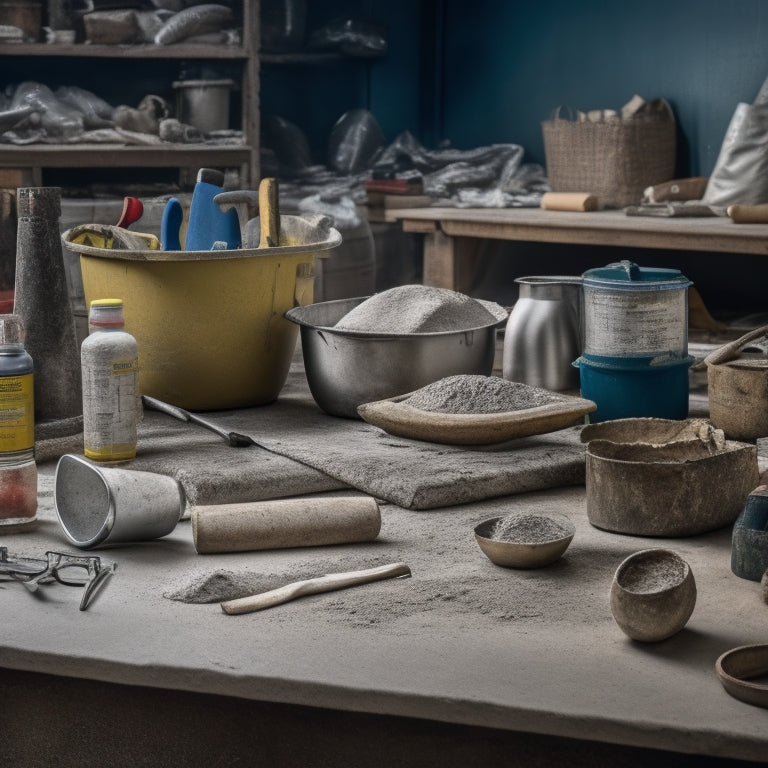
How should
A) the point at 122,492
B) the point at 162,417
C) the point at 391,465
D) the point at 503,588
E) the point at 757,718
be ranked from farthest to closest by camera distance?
the point at 162,417
the point at 391,465
the point at 122,492
the point at 503,588
the point at 757,718

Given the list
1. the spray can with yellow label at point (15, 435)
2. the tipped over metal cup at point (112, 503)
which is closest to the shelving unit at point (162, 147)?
the spray can with yellow label at point (15, 435)

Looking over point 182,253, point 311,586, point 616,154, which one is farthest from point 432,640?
point 616,154

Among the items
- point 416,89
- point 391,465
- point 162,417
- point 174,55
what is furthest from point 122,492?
point 416,89

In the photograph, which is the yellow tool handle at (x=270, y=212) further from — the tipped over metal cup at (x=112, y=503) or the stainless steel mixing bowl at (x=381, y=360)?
the tipped over metal cup at (x=112, y=503)

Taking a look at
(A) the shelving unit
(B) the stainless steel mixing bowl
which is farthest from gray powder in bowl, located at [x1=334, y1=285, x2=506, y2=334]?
(A) the shelving unit

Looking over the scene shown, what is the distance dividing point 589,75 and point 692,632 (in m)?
4.21

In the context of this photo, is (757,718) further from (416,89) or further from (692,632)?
(416,89)

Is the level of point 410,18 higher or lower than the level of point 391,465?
higher

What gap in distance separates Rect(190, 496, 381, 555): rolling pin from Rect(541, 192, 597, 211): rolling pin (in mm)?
2937

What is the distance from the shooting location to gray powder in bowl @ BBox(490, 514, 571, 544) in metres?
1.47

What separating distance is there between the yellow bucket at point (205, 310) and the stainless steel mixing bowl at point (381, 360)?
0.26 ft

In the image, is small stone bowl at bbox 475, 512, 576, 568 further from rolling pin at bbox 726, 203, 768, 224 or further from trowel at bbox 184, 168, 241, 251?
rolling pin at bbox 726, 203, 768, 224

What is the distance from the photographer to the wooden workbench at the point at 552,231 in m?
3.71

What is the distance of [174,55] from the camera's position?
4.92m
